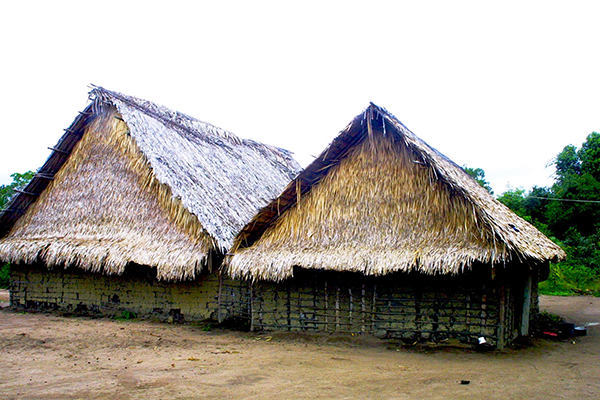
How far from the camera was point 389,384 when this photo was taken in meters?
5.62

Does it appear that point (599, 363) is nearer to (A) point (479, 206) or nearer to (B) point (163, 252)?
(A) point (479, 206)

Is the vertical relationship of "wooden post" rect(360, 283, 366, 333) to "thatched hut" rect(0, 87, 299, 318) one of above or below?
below

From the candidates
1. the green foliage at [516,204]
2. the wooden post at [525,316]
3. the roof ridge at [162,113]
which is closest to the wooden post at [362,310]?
the wooden post at [525,316]

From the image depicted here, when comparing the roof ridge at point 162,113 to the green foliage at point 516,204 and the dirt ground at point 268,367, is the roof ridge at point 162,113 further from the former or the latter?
the green foliage at point 516,204

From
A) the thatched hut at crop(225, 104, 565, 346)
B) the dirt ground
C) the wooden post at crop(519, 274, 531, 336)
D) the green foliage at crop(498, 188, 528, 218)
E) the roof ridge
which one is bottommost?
the dirt ground

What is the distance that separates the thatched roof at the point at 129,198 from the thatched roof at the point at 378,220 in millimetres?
1430

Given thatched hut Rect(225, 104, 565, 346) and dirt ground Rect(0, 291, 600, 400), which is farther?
thatched hut Rect(225, 104, 565, 346)

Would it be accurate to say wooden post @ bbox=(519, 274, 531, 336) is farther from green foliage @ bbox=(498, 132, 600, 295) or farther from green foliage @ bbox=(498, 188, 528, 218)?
green foliage @ bbox=(498, 188, 528, 218)

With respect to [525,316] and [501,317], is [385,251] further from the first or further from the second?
[525,316]

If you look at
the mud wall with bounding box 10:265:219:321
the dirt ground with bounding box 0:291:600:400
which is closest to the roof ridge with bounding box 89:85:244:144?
the mud wall with bounding box 10:265:219:321

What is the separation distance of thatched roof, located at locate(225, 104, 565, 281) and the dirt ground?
1.26 m

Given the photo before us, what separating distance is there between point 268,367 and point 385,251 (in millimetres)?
2678

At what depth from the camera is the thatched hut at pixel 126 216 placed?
10133mm

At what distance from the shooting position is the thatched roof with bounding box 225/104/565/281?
7375 mm
